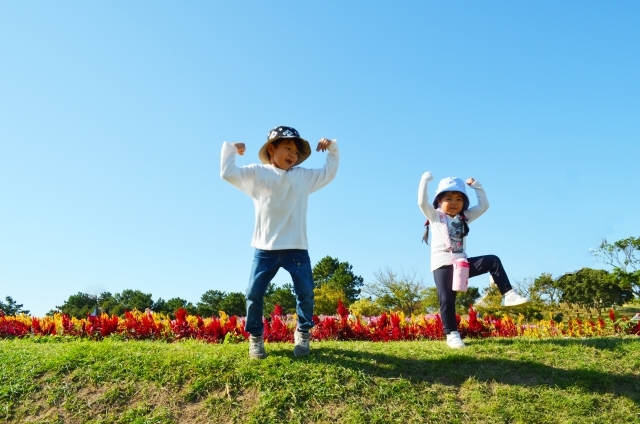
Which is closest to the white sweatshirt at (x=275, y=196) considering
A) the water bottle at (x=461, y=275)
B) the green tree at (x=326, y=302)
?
the water bottle at (x=461, y=275)

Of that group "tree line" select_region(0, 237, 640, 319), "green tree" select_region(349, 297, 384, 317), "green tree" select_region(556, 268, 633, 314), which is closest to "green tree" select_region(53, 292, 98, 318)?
"tree line" select_region(0, 237, 640, 319)

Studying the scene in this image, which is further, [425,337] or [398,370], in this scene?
[425,337]

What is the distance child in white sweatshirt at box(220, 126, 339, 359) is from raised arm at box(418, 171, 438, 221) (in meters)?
1.18

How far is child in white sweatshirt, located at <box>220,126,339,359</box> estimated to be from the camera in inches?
174

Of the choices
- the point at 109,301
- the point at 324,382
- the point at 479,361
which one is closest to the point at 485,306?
the point at 109,301

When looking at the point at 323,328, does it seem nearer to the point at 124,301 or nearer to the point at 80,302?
the point at 124,301

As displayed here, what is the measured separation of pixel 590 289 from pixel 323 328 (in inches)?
1071

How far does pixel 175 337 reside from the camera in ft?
23.0

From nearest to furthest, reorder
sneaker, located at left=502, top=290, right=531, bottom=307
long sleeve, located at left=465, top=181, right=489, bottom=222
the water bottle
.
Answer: sneaker, located at left=502, top=290, right=531, bottom=307
the water bottle
long sleeve, located at left=465, top=181, right=489, bottom=222

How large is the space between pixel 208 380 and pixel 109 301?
10.5 metres

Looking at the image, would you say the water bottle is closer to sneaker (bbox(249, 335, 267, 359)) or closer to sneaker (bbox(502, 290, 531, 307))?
sneaker (bbox(502, 290, 531, 307))

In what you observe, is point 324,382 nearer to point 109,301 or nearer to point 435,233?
point 435,233

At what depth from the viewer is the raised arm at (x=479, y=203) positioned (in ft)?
18.4

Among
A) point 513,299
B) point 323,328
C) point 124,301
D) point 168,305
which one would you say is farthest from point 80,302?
point 513,299
